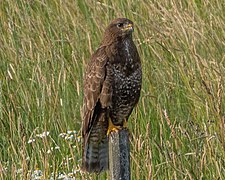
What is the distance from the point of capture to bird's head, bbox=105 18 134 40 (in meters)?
4.18

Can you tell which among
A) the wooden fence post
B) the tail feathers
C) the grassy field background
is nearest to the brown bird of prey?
the tail feathers

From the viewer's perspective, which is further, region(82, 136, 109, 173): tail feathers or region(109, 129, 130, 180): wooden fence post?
region(82, 136, 109, 173): tail feathers

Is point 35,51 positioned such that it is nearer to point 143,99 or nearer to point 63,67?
point 63,67

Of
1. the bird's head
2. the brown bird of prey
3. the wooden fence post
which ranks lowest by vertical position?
the wooden fence post

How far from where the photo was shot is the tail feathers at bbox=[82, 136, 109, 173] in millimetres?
4125

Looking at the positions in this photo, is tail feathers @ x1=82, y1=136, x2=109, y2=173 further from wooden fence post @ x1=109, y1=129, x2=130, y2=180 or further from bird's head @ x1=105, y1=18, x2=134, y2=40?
wooden fence post @ x1=109, y1=129, x2=130, y2=180

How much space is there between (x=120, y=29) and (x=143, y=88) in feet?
3.15

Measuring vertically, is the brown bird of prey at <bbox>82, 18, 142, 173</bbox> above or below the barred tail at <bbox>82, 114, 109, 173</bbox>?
above

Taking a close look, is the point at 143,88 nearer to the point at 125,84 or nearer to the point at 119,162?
the point at 125,84

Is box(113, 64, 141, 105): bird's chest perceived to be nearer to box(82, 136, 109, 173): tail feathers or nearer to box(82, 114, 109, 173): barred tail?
box(82, 114, 109, 173): barred tail

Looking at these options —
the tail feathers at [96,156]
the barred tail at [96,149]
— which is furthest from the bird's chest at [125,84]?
the tail feathers at [96,156]

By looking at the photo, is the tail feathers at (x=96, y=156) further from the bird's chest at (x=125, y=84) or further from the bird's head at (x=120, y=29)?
the bird's head at (x=120, y=29)

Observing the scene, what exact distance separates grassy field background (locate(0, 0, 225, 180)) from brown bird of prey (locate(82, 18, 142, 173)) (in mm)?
119

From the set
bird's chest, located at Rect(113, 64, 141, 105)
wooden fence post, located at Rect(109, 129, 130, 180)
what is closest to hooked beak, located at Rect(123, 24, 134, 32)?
bird's chest, located at Rect(113, 64, 141, 105)
